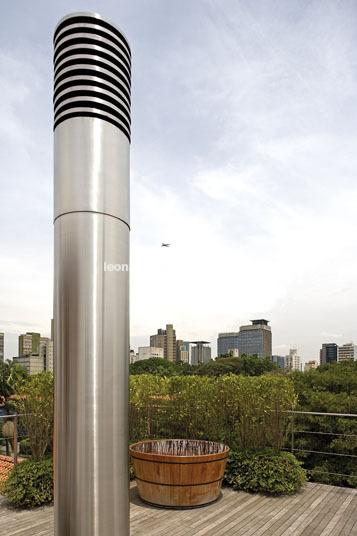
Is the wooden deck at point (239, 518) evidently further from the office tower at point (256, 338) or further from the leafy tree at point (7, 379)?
the office tower at point (256, 338)

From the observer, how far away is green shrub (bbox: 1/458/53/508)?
4.73 metres

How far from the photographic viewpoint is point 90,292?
2266mm

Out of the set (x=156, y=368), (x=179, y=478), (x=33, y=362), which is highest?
(x=179, y=478)

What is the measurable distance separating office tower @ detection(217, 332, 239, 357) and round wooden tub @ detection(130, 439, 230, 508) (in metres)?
110

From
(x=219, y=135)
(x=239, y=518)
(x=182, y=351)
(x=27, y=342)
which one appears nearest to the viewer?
(x=239, y=518)

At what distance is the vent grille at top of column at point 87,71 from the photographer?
2.38 m

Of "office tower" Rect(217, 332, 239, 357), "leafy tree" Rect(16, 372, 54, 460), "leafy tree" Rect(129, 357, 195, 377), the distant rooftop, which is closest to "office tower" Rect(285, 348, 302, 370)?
"office tower" Rect(217, 332, 239, 357)

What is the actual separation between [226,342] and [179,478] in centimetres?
12042

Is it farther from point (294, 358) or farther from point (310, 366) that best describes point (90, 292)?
point (294, 358)

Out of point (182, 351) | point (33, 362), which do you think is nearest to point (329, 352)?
point (182, 351)

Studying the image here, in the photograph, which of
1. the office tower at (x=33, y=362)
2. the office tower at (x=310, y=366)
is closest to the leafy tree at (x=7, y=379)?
the office tower at (x=310, y=366)

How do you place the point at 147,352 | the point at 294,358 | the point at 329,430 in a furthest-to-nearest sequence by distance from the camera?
the point at 294,358, the point at 147,352, the point at 329,430

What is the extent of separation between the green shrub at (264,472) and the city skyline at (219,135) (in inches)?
82.4

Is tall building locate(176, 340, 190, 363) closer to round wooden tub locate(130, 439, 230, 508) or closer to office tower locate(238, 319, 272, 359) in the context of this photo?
office tower locate(238, 319, 272, 359)
